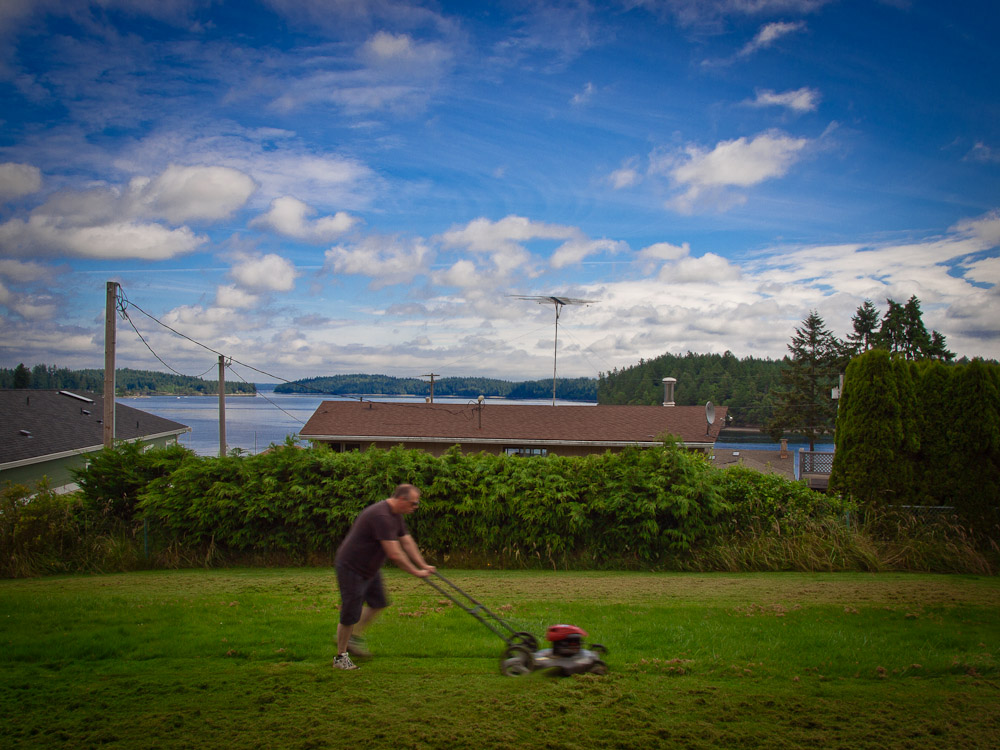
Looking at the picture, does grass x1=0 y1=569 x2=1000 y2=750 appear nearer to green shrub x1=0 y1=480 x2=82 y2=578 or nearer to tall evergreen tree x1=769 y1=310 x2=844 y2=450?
green shrub x1=0 y1=480 x2=82 y2=578

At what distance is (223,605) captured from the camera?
7914 millimetres

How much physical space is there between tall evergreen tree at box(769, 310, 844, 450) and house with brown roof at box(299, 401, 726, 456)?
1250 inches

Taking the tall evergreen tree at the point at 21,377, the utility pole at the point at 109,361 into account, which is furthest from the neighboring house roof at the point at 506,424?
the tall evergreen tree at the point at 21,377

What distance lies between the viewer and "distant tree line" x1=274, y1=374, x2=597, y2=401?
5384cm

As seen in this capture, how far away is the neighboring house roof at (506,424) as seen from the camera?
25.5 metres

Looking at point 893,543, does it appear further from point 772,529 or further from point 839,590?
point 839,590

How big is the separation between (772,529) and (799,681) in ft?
21.5

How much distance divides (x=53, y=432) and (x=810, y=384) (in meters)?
54.7

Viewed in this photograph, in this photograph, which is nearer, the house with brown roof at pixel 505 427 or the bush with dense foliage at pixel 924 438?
the bush with dense foliage at pixel 924 438

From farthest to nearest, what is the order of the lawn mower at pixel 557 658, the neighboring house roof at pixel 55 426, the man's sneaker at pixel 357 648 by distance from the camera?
the neighboring house roof at pixel 55 426, the man's sneaker at pixel 357 648, the lawn mower at pixel 557 658

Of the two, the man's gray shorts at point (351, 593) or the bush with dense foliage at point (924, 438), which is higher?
the bush with dense foliage at point (924, 438)

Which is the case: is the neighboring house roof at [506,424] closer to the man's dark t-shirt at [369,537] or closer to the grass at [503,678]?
the grass at [503,678]

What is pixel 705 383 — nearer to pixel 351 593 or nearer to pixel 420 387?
pixel 420 387

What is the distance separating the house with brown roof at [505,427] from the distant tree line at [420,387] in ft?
37.5
